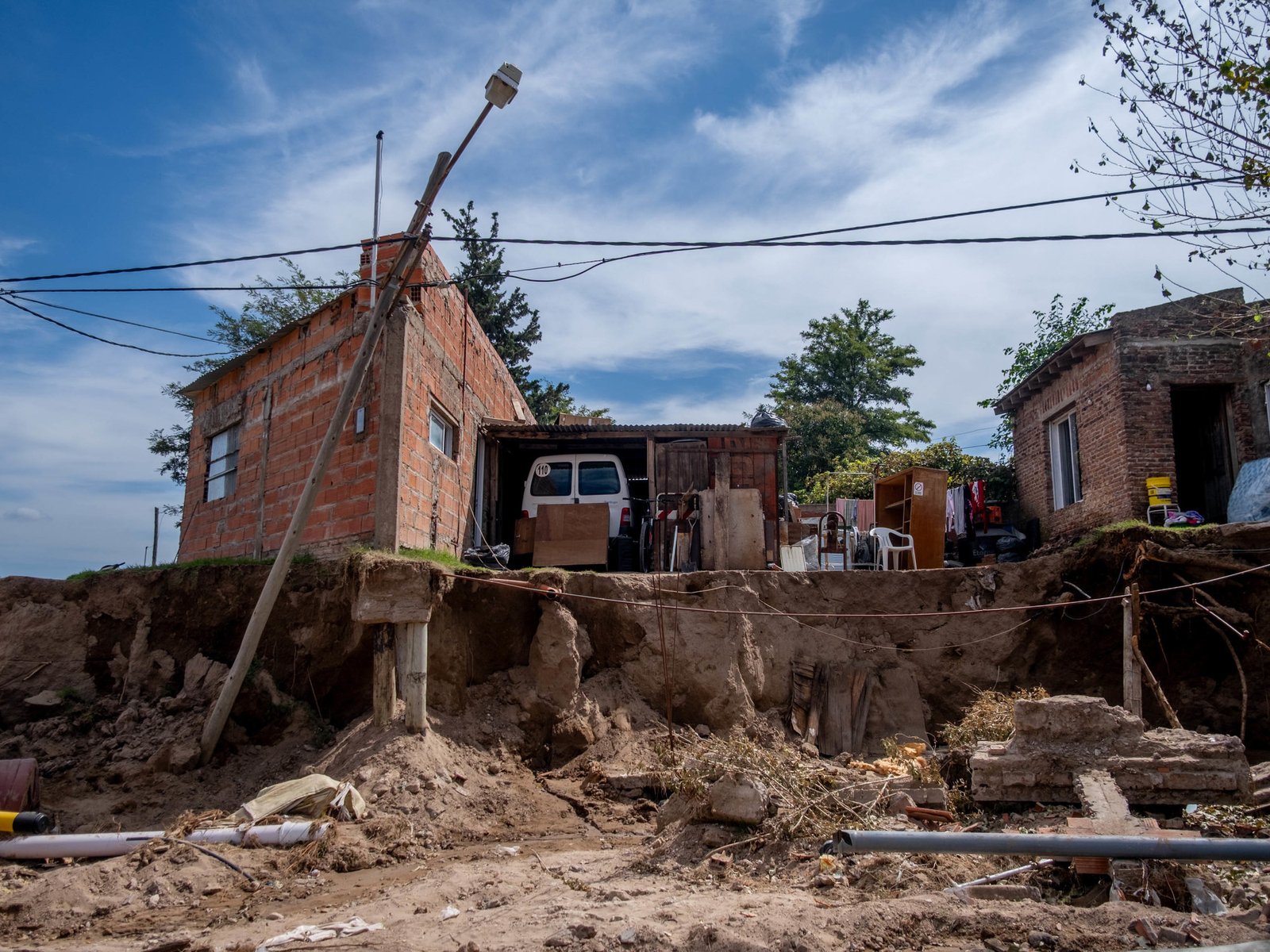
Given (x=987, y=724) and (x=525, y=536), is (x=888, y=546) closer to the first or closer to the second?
(x=987, y=724)

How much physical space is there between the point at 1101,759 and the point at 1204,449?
9.89 m

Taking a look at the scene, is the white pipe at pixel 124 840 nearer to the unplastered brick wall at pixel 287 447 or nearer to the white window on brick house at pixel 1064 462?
the unplastered brick wall at pixel 287 447

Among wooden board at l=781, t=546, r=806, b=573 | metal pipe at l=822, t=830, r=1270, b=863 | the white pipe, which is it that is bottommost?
the white pipe

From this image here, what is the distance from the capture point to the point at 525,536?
13.8 m

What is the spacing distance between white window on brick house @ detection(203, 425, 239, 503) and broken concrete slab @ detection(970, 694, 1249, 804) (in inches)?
397

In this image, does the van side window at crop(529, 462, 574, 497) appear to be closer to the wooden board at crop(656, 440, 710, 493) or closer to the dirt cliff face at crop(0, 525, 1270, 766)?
the wooden board at crop(656, 440, 710, 493)

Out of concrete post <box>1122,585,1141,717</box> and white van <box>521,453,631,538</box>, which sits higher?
white van <box>521,453,631,538</box>

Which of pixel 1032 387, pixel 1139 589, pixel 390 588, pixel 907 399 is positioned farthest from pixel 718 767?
pixel 907 399

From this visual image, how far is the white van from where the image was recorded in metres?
14.3

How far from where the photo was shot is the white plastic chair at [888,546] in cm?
1319

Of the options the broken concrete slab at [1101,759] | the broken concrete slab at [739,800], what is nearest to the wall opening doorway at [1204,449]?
the broken concrete slab at [1101,759]

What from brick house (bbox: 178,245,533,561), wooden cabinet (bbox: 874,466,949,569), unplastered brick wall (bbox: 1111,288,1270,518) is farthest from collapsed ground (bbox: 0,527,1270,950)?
unplastered brick wall (bbox: 1111,288,1270,518)

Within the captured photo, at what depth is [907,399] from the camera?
110ft

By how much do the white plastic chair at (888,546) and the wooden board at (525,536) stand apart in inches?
197
